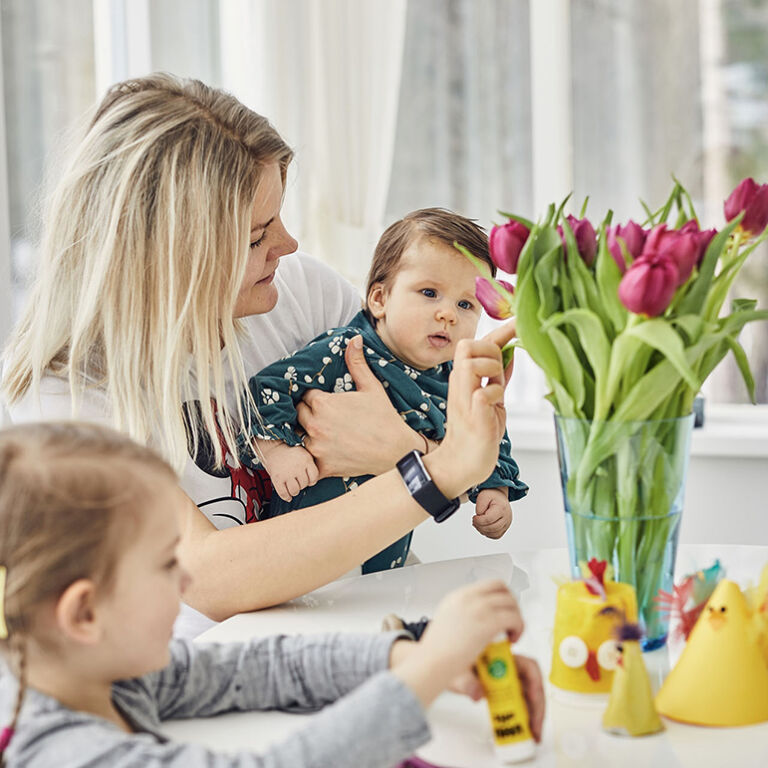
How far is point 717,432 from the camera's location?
8.88 feet

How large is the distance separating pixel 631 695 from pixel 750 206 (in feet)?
1.73

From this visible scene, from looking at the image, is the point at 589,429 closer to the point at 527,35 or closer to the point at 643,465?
the point at 643,465

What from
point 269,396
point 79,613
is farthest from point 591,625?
point 269,396

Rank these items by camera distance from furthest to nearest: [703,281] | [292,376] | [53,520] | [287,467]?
[292,376] → [287,467] → [703,281] → [53,520]

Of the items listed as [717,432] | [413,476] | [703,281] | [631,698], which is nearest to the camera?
[631,698]

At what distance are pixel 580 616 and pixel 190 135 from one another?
89cm

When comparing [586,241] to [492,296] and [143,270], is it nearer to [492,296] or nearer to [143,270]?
[492,296]

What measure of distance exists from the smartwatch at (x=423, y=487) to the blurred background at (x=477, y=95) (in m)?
1.90

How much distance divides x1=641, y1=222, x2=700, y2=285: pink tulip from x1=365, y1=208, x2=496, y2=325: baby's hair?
78 centimetres

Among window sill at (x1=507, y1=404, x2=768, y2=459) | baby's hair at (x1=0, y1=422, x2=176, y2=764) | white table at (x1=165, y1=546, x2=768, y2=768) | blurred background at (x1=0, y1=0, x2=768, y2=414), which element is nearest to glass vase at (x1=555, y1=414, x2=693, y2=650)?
white table at (x1=165, y1=546, x2=768, y2=768)

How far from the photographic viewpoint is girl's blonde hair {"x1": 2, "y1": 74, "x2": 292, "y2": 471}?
4.38ft

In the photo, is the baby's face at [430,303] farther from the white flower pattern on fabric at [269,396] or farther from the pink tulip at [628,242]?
the pink tulip at [628,242]

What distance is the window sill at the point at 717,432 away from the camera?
2639 millimetres

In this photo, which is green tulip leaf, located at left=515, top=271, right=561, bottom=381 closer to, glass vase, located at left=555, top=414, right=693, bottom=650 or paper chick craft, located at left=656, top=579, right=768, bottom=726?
glass vase, located at left=555, top=414, right=693, bottom=650
